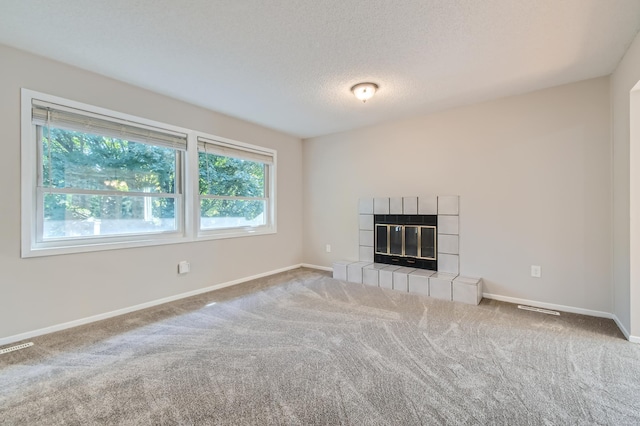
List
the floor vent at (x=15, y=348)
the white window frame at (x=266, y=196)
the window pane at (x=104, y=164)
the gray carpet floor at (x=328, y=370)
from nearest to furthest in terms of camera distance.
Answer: the gray carpet floor at (x=328, y=370) → the floor vent at (x=15, y=348) → the window pane at (x=104, y=164) → the white window frame at (x=266, y=196)

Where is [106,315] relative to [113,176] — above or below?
below

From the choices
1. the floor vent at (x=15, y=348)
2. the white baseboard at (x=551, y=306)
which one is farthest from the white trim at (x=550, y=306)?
the floor vent at (x=15, y=348)

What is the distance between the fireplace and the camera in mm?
3699

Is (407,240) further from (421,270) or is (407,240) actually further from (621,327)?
(621,327)

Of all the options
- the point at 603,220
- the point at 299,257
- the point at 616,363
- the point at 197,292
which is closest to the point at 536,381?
the point at 616,363

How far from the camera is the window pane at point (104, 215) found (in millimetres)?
2531

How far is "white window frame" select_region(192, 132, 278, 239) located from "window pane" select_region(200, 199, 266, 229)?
0.07m

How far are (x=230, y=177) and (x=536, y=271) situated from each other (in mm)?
3946

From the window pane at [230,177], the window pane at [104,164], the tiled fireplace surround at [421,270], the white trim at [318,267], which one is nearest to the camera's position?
the window pane at [104,164]

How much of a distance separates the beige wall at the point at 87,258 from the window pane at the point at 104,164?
25 cm

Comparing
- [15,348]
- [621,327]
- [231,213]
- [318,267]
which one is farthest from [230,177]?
[621,327]

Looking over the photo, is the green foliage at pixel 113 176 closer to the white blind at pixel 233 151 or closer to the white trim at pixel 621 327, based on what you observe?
the white blind at pixel 233 151

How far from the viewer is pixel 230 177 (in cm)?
400

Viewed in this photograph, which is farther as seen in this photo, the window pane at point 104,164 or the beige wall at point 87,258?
the window pane at point 104,164
